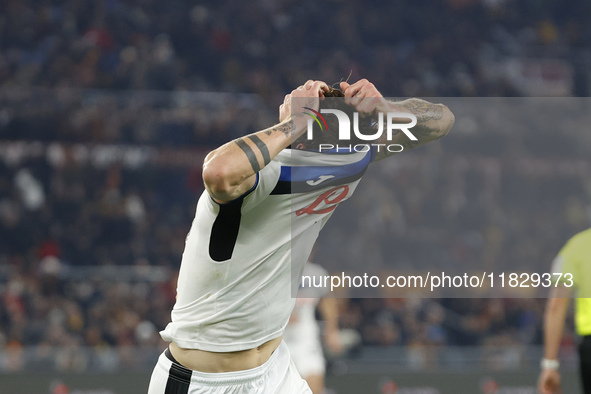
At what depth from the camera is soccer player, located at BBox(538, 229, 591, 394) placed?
4172 mm

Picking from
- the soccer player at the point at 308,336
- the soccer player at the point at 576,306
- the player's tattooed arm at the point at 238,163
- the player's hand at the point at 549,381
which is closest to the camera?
the player's tattooed arm at the point at 238,163

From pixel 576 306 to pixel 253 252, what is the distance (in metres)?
2.33

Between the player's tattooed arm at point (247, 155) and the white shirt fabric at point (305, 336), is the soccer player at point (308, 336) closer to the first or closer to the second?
the white shirt fabric at point (305, 336)

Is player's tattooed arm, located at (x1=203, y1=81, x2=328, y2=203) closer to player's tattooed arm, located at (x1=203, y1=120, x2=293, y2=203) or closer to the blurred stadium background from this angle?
player's tattooed arm, located at (x1=203, y1=120, x2=293, y2=203)

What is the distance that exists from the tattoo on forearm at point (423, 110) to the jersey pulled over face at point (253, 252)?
1.59 ft

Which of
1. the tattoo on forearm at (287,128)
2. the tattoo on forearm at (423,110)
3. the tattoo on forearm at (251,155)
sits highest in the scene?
the tattoo on forearm at (423,110)

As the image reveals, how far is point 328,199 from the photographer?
3.05m

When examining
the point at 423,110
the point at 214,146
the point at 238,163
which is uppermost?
the point at 214,146

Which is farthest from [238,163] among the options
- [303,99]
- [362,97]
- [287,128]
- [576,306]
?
[576,306]

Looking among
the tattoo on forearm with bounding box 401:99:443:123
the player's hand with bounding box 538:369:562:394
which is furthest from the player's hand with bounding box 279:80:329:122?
the player's hand with bounding box 538:369:562:394

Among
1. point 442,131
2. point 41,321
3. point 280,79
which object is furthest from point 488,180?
point 442,131

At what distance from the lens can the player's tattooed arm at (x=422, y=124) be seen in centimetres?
332

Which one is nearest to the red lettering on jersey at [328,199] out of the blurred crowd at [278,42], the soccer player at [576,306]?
the soccer player at [576,306]

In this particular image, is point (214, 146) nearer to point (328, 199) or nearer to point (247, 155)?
point (328, 199)
